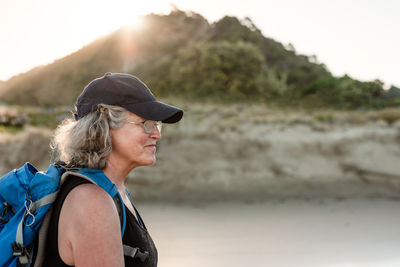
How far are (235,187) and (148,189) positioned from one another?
5.57 ft

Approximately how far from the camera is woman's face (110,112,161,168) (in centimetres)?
138

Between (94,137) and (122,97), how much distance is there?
0.55 feet

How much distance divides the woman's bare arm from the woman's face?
0.81 feet

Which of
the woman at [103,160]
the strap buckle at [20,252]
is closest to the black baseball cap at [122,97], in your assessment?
the woman at [103,160]

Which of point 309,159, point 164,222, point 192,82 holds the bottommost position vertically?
point 164,222

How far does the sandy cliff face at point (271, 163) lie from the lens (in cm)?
752

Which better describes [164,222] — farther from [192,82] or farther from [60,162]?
[192,82]

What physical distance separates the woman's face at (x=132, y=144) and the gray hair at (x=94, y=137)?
0.03 m

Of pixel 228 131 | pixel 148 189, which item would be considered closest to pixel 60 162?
pixel 148 189

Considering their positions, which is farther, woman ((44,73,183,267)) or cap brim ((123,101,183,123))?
cap brim ((123,101,183,123))

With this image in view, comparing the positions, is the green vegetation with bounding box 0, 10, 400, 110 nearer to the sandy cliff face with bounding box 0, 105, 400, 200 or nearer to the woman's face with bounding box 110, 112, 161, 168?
the sandy cliff face with bounding box 0, 105, 400, 200

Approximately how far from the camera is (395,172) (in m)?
7.40

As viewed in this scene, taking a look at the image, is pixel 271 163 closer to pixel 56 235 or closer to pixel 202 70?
pixel 56 235

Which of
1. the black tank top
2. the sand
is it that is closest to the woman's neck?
the black tank top
